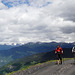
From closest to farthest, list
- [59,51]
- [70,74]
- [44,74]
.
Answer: [70,74], [44,74], [59,51]

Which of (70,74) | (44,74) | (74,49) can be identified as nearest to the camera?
(70,74)

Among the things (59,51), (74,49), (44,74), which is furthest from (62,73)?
(74,49)

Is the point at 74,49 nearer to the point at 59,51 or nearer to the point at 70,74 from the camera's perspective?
the point at 59,51

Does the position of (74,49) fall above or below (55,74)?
above

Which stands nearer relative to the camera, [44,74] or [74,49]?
[44,74]

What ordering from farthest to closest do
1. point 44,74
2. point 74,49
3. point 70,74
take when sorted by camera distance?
point 74,49, point 44,74, point 70,74

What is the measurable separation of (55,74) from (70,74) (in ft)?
6.76

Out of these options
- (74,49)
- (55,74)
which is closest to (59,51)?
(74,49)

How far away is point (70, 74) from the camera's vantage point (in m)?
17.3

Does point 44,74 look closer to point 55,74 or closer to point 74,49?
point 55,74

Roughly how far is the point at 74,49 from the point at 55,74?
8924 millimetres

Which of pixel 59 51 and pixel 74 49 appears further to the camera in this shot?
pixel 74 49

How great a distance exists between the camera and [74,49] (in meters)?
25.1

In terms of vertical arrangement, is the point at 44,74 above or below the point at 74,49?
below
